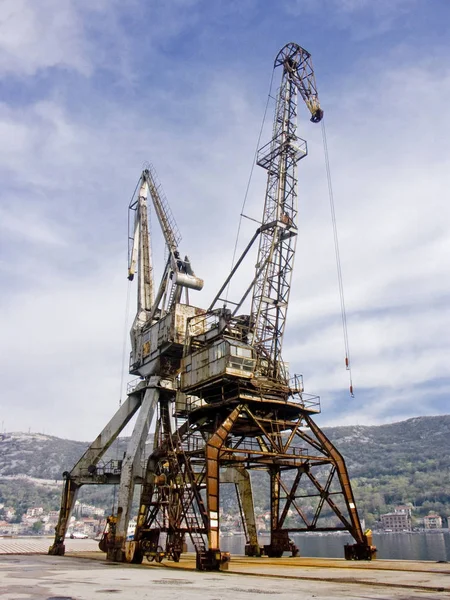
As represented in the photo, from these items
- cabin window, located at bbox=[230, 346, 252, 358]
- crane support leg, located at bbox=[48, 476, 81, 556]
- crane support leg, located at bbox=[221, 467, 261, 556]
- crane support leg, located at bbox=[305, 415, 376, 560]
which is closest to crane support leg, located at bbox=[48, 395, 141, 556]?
crane support leg, located at bbox=[48, 476, 81, 556]

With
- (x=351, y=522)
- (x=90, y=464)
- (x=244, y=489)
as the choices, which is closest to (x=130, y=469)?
(x=90, y=464)

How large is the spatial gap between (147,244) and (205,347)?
1888cm

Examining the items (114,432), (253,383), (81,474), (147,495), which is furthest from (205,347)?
(81,474)

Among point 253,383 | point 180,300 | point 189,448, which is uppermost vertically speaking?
point 180,300

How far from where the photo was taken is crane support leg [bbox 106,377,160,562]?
116ft

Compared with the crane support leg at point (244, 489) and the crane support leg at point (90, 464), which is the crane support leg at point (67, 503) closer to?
the crane support leg at point (90, 464)

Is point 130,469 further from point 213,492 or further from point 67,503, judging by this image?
point 213,492

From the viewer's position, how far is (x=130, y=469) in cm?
3825

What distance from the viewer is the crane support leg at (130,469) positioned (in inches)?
1398

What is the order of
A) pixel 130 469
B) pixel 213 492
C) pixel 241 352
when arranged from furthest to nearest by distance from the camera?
pixel 130 469
pixel 241 352
pixel 213 492

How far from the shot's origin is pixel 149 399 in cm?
4181

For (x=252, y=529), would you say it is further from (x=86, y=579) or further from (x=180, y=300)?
(x=86, y=579)

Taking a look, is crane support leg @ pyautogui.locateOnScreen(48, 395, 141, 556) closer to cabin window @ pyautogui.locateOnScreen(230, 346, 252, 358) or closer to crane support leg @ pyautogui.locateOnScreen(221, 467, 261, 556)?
crane support leg @ pyautogui.locateOnScreen(221, 467, 261, 556)

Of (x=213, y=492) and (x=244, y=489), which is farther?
(x=244, y=489)
